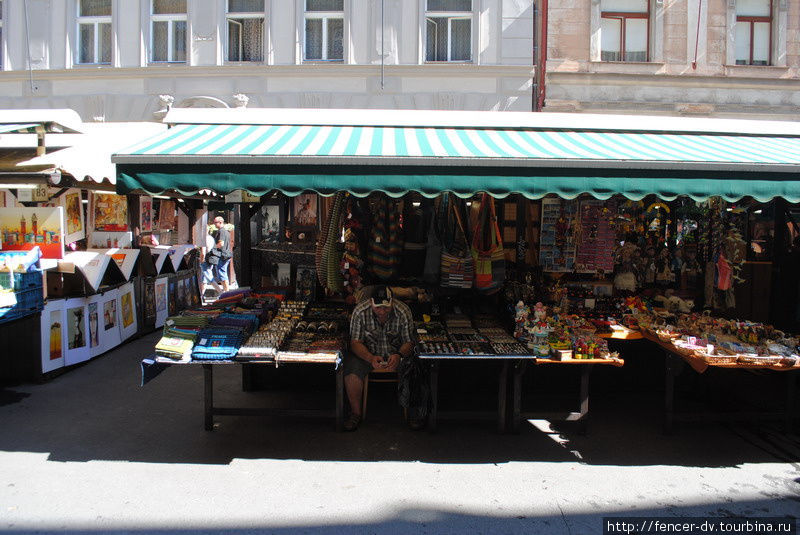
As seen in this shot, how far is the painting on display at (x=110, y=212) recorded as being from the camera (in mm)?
8359

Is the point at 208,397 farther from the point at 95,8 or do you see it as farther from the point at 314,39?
the point at 95,8

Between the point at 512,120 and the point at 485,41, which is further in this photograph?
the point at 485,41

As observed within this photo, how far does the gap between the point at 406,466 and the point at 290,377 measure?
2.12 metres

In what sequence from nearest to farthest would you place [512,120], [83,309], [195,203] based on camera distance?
[512,120], [83,309], [195,203]

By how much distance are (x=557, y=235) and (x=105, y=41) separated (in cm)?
1187

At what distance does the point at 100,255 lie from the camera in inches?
286

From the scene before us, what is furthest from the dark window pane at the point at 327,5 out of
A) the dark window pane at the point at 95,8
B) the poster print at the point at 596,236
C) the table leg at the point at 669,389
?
the table leg at the point at 669,389

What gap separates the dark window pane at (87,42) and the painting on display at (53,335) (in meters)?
9.06

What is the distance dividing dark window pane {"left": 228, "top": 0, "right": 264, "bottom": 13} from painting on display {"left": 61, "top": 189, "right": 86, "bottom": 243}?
729 cm

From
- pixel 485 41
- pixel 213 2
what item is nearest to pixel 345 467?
pixel 485 41

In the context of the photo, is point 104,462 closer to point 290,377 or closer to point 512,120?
point 290,377

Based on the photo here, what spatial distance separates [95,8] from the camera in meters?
13.2

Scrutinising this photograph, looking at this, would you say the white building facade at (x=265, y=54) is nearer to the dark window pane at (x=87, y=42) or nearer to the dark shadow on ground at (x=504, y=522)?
the dark window pane at (x=87, y=42)

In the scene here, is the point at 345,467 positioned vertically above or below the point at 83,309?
below
